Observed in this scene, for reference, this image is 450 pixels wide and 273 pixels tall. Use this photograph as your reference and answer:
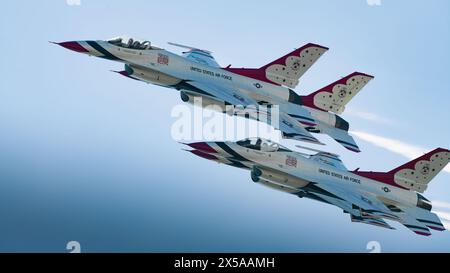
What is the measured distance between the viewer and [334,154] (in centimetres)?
3994

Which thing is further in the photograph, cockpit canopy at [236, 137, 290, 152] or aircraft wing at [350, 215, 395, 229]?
aircraft wing at [350, 215, 395, 229]

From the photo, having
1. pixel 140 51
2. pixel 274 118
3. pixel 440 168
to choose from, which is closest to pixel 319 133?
pixel 274 118

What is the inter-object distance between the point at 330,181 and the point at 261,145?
2691 millimetres

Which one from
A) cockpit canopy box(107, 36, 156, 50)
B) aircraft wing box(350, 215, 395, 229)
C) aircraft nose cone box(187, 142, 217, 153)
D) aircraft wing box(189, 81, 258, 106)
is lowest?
aircraft wing box(350, 215, 395, 229)

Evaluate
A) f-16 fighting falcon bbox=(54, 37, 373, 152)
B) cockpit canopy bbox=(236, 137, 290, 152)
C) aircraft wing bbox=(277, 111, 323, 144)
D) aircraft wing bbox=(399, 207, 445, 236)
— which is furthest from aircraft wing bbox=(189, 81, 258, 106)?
aircraft wing bbox=(399, 207, 445, 236)

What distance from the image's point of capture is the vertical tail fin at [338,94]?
4444 cm

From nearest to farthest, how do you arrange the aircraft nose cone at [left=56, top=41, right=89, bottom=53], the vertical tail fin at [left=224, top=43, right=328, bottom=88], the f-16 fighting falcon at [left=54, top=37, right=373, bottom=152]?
the aircraft nose cone at [left=56, top=41, right=89, bottom=53]
the f-16 fighting falcon at [left=54, top=37, right=373, bottom=152]
the vertical tail fin at [left=224, top=43, right=328, bottom=88]

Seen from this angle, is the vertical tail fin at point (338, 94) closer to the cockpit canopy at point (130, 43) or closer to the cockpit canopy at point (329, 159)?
the cockpit canopy at point (329, 159)

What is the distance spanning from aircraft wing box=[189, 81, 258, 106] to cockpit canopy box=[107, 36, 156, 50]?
2.16 m

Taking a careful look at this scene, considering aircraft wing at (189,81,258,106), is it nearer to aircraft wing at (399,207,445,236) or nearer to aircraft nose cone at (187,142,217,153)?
aircraft nose cone at (187,142,217,153)

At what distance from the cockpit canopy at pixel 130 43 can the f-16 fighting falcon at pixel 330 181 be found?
5316mm

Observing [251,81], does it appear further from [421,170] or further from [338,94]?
[421,170]

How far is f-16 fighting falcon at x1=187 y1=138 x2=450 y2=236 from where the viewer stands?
3803 centimetres

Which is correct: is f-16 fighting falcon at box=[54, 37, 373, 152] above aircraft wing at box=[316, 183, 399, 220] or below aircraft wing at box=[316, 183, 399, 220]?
above
